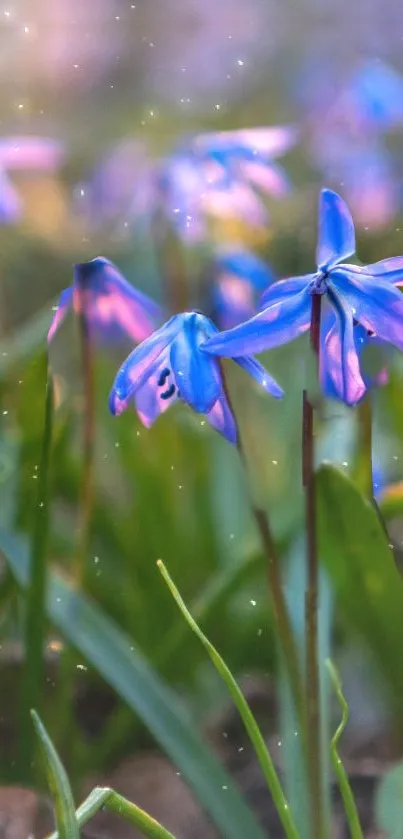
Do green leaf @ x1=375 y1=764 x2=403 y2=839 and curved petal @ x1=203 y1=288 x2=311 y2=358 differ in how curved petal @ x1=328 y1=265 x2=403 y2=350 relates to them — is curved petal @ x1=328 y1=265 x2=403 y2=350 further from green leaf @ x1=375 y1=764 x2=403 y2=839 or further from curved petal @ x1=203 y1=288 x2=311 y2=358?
green leaf @ x1=375 y1=764 x2=403 y2=839

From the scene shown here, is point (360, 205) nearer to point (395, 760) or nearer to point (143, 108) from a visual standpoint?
point (143, 108)

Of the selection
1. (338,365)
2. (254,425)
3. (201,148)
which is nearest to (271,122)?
(201,148)

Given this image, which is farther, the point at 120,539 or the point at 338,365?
the point at 120,539

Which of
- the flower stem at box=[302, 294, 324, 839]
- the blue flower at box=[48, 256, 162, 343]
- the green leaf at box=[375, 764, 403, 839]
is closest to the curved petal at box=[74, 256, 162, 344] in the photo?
the blue flower at box=[48, 256, 162, 343]

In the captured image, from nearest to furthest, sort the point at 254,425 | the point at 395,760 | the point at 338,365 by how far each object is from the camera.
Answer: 1. the point at 338,365
2. the point at 395,760
3. the point at 254,425

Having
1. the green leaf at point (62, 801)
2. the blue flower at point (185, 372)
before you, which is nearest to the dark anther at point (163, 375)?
the blue flower at point (185, 372)

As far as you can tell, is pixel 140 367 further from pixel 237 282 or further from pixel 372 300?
pixel 237 282

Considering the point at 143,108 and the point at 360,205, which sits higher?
the point at 143,108

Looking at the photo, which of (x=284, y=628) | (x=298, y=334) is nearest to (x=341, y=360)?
(x=298, y=334)
